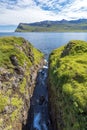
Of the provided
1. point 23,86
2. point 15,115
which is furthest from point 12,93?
point 23,86

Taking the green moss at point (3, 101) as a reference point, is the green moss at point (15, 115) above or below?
below

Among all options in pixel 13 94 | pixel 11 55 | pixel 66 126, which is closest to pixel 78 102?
pixel 66 126

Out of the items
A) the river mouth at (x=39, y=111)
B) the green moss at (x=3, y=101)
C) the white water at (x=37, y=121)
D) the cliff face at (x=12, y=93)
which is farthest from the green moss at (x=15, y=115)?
the white water at (x=37, y=121)

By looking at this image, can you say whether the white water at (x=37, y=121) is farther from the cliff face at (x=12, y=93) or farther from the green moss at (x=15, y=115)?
the green moss at (x=15, y=115)

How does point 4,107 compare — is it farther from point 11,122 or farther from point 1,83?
point 1,83

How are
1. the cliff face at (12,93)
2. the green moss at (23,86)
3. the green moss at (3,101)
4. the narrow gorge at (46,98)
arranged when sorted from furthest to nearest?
the green moss at (23,86), the green moss at (3,101), the cliff face at (12,93), the narrow gorge at (46,98)

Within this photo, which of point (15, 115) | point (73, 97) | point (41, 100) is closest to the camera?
point (73, 97)

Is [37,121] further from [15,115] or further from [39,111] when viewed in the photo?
[15,115]

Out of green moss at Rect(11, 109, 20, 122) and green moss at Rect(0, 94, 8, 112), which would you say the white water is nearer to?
green moss at Rect(11, 109, 20, 122)
